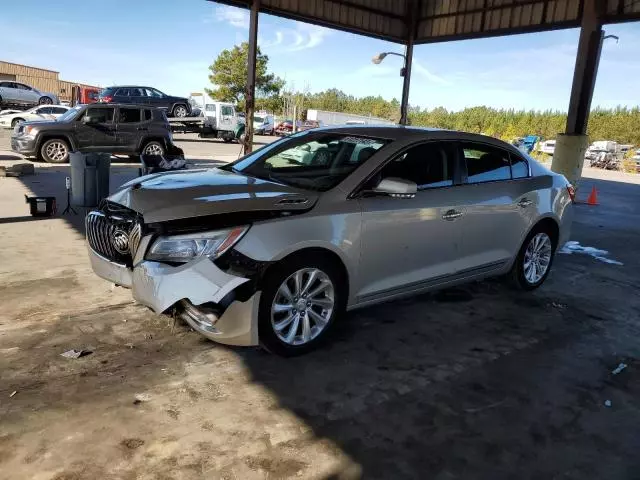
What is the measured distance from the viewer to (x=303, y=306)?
11.7 ft

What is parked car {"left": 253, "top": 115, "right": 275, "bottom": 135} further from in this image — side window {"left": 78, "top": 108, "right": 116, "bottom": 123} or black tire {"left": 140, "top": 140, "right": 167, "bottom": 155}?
side window {"left": 78, "top": 108, "right": 116, "bottom": 123}

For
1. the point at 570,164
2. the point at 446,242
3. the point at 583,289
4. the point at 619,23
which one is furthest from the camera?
the point at 570,164

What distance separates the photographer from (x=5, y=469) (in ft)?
7.66

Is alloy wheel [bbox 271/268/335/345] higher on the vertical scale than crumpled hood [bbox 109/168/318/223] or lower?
lower

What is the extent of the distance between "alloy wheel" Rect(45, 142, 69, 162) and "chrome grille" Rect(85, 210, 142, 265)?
36.5ft

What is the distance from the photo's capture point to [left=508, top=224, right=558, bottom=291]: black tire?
204 inches

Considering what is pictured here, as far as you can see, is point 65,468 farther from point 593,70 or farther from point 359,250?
point 593,70

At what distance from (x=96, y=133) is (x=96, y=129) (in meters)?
0.11

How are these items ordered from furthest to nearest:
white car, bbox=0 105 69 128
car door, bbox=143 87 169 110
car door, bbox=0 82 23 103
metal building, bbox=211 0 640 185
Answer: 1. car door, bbox=0 82 23 103
2. car door, bbox=143 87 169 110
3. white car, bbox=0 105 69 128
4. metal building, bbox=211 0 640 185

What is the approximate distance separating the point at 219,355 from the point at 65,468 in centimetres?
132

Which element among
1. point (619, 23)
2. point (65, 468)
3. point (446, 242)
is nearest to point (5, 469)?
point (65, 468)

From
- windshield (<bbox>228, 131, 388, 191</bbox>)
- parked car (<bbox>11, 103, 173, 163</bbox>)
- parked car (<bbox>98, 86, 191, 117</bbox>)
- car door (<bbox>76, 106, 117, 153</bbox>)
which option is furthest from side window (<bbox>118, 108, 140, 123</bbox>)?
windshield (<bbox>228, 131, 388, 191</bbox>)

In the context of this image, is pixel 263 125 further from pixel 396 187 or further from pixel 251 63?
pixel 396 187

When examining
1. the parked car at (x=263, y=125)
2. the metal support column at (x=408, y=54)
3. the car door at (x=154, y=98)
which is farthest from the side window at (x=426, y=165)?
the parked car at (x=263, y=125)
